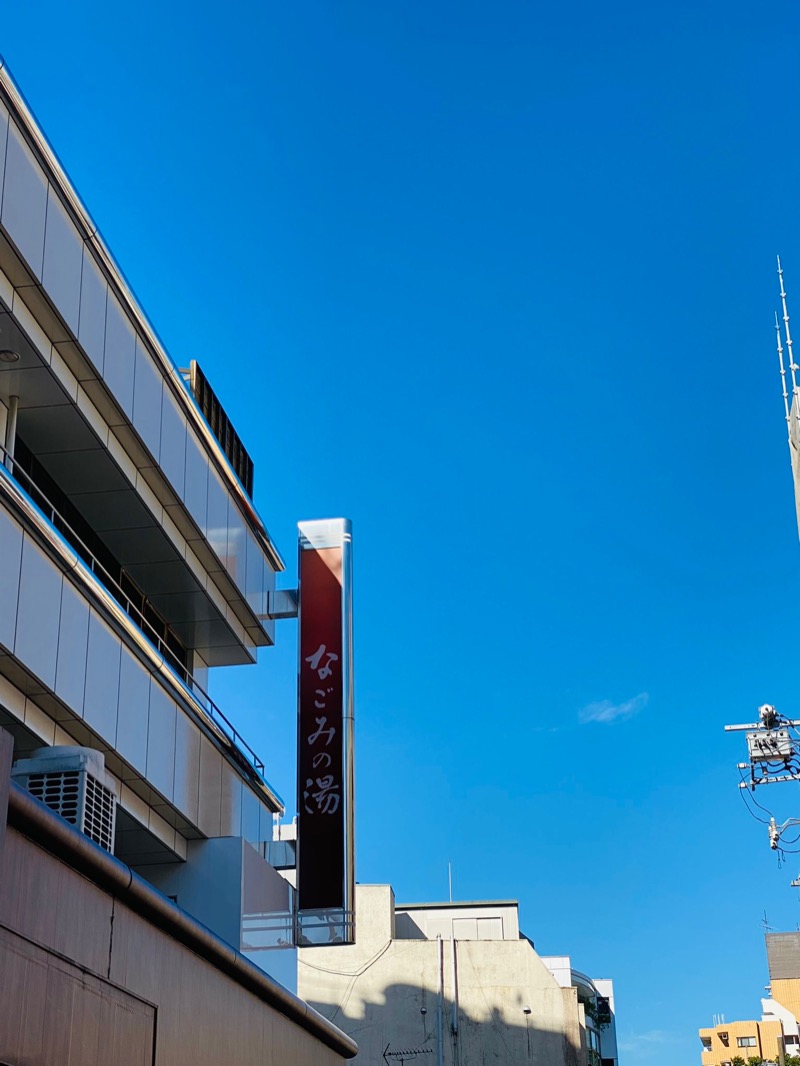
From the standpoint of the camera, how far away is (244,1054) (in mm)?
15812

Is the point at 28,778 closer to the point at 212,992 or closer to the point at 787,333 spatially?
the point at 212,992

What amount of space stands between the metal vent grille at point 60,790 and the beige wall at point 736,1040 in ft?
418

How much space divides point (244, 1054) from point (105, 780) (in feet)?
12.6

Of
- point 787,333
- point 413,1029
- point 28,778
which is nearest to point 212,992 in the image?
point 28,778

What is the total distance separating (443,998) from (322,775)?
42.1 m

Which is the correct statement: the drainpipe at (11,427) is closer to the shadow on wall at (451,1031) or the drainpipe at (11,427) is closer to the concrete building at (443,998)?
the concrete building at (443,998)

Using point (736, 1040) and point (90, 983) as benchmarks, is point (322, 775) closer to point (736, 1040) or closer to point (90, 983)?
point (90, 983)

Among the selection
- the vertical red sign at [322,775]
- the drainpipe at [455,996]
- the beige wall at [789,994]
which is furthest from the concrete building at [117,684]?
the beige wall at [789,994]

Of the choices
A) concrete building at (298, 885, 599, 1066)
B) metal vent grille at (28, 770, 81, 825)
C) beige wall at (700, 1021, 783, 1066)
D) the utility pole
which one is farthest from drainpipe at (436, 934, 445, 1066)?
beige wall at (700, 1021, 783, 1066)

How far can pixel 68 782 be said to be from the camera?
14227 millimetres

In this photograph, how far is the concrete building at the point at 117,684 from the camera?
10688 millimetres

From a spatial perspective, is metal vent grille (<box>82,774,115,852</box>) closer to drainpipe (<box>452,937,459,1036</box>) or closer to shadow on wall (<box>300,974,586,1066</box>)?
shadow on wall (<box>300,974,586,1066</box>)

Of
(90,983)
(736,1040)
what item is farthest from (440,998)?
(736,1040)

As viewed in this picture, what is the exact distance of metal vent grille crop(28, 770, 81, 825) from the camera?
14.1 meters
